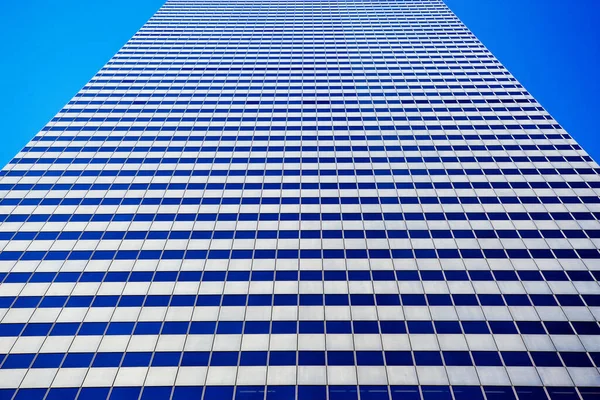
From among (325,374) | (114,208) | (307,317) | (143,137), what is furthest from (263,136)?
(325,374)

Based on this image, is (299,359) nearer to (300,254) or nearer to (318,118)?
(300,254)

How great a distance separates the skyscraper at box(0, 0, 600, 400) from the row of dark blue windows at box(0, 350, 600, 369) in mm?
134

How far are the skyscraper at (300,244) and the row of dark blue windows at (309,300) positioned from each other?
0.15 meters

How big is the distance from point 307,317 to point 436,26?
75779 mm

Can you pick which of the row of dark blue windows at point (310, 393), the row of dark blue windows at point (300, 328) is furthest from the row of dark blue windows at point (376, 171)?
the row of dark blue windows at point (310, 393)

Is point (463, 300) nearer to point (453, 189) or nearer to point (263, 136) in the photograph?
point (453, 189)

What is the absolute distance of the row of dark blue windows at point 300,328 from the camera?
101 feet

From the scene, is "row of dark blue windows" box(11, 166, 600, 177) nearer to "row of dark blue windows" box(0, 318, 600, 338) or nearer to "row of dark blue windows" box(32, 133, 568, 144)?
"row of dark blue windows" box(32, 133, 568, 144)

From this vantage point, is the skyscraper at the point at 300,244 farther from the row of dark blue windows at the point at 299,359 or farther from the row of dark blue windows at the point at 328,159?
the row of dark blue windows at the point at 328,159

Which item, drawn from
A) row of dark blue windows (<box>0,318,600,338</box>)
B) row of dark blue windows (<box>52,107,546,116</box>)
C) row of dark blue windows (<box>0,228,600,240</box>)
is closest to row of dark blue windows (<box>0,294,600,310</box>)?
row of dark blue windows (<box>0,318,600,338</box>)

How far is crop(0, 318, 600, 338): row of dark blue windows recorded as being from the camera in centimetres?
3092

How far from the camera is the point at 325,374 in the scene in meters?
28.2

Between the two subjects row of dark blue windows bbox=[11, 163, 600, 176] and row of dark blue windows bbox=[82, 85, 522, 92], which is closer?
row of dark blue windows bbox=[11, 163, 600, 176]

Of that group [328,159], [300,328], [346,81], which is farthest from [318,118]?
[300,328]
